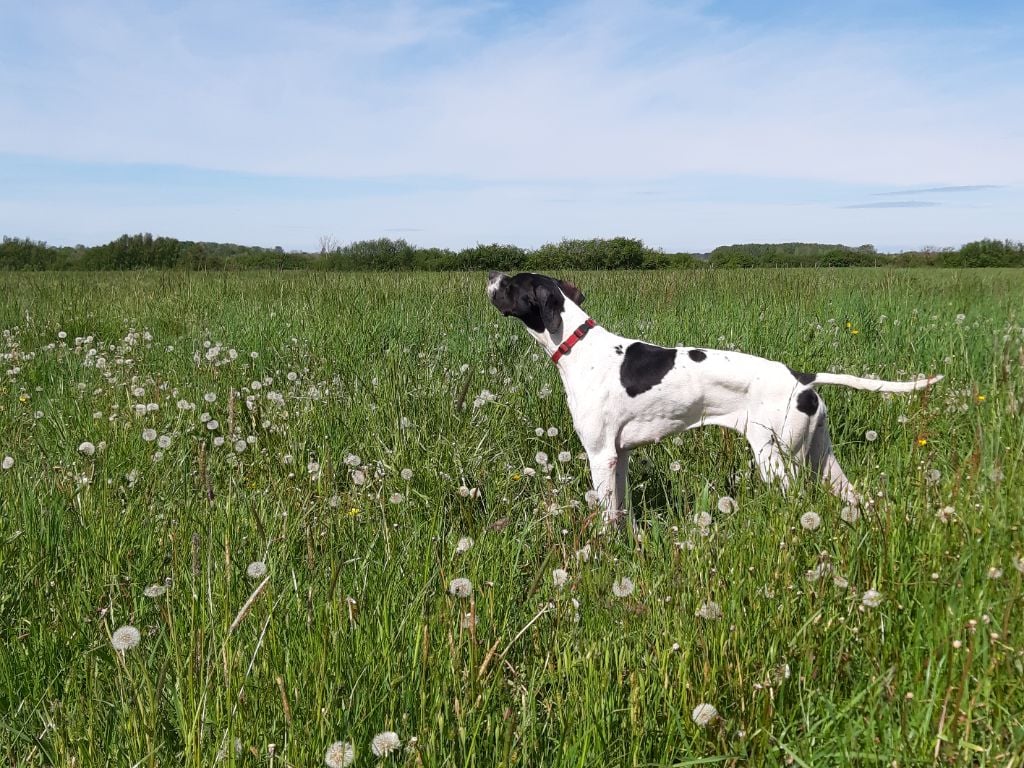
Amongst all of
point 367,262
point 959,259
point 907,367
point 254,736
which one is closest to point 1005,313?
point 907,367

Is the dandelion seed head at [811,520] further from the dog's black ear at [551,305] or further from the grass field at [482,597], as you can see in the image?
the dog's black ear at [551,305]

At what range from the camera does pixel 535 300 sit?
167 inches

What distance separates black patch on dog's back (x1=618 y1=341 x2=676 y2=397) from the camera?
12.9 feet

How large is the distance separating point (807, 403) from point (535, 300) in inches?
62.8

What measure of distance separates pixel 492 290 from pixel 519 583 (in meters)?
2.11

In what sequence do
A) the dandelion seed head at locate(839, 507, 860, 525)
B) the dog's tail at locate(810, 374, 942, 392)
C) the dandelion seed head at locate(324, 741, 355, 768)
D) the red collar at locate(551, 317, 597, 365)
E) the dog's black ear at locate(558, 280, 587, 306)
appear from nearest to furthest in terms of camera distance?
1. the dandelion seed head at locate(324, 741, 355, 768)
2. the dandelion seed head at locate(839, 507, 860, 525)
3. the dog's tail at locate(810, 374, 942, 392)
4. the red collar at locate(551, 317, 597, 365)
5. the dog's black ear at locate(558, 280, 587, 306)

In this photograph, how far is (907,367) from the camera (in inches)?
216

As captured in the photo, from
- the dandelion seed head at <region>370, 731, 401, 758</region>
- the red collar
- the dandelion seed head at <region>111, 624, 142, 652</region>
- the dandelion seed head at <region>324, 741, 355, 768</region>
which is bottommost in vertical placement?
the dandelion seed head at <region>370, 731, 401, 758</region>

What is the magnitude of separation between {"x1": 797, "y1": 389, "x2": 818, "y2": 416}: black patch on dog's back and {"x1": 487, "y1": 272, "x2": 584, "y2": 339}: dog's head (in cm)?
133

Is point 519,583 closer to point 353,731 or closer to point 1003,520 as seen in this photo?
point 353,731

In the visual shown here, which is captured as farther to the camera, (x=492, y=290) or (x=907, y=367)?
(x=907, y=367)

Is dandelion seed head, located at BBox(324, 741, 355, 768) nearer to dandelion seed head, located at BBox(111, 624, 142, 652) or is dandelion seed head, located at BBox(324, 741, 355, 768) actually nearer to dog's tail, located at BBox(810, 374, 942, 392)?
dandelion seed head, located at BBox(111, 624, 142, 652)

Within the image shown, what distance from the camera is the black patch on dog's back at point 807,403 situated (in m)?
3.62

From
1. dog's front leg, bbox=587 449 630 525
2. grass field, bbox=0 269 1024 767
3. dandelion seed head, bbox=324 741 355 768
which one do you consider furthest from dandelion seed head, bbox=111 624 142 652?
dog's front leg, bbox=587 449 630 525
